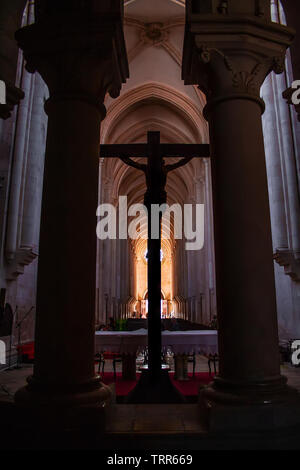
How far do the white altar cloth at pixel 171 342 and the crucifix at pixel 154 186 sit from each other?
1.58 metres

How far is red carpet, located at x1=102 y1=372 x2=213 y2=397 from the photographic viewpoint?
252 inches

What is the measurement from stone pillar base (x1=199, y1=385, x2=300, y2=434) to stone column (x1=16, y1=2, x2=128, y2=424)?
34.1 inches

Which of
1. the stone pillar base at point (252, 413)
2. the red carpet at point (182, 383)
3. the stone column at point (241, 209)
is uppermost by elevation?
the stone column at point (241, 209)

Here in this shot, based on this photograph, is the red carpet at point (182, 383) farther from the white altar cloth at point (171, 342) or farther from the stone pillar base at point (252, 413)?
the stone pillar base at point (252, 413)

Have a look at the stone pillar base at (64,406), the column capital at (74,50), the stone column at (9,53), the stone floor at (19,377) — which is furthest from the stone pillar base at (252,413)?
the stone column at (9,53)

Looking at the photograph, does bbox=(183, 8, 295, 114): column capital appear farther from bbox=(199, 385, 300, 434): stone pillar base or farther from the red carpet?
the red carpet

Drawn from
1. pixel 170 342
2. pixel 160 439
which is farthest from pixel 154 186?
pixel 160 439

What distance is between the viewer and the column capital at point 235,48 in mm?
3184

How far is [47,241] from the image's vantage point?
3012 mm

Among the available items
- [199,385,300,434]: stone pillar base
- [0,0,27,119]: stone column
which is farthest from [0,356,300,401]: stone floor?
[0,0,27,119]: stone column

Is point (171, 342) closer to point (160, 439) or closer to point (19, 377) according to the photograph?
point (19, 377)
